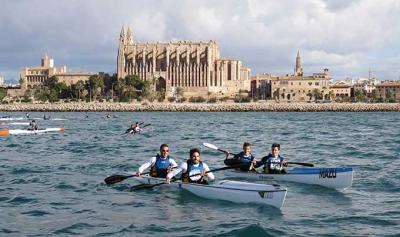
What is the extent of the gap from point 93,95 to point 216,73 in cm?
3409

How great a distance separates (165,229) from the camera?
510 inches

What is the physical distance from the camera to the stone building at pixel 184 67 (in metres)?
166

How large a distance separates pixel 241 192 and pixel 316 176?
→ 410 centimetres

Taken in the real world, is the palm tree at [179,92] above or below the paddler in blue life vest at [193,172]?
above

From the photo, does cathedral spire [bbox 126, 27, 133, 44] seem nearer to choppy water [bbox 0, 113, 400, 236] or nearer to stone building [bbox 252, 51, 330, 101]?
stone building [bbox 252, 51, 330, 101]

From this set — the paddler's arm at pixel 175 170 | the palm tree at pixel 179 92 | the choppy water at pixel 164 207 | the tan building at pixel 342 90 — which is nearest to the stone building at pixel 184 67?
the palm tree at pixel 179 92

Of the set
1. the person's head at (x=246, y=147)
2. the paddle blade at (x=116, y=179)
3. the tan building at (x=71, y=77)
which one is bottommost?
the paddle blade at (x=116, y=179)

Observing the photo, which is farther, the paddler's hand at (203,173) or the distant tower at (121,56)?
the distant tower at (121,56)

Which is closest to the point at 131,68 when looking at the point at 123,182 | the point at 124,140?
the point at 124,140

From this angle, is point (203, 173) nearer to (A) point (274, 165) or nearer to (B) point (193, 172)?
(B) point (193, 172)

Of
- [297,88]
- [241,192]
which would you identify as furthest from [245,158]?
[297,88]

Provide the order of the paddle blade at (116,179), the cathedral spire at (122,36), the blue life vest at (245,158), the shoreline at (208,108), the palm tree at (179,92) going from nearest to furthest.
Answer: the paddle blade at (116,179), the blue life vest at (245,158), the shoreline at (208,108), the palm tree at (179,92), the cathedral spire at (122,36)

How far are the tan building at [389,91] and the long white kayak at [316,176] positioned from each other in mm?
152066

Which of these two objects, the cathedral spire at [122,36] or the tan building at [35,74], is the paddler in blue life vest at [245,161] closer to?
the cathedral spire at [122,36]
